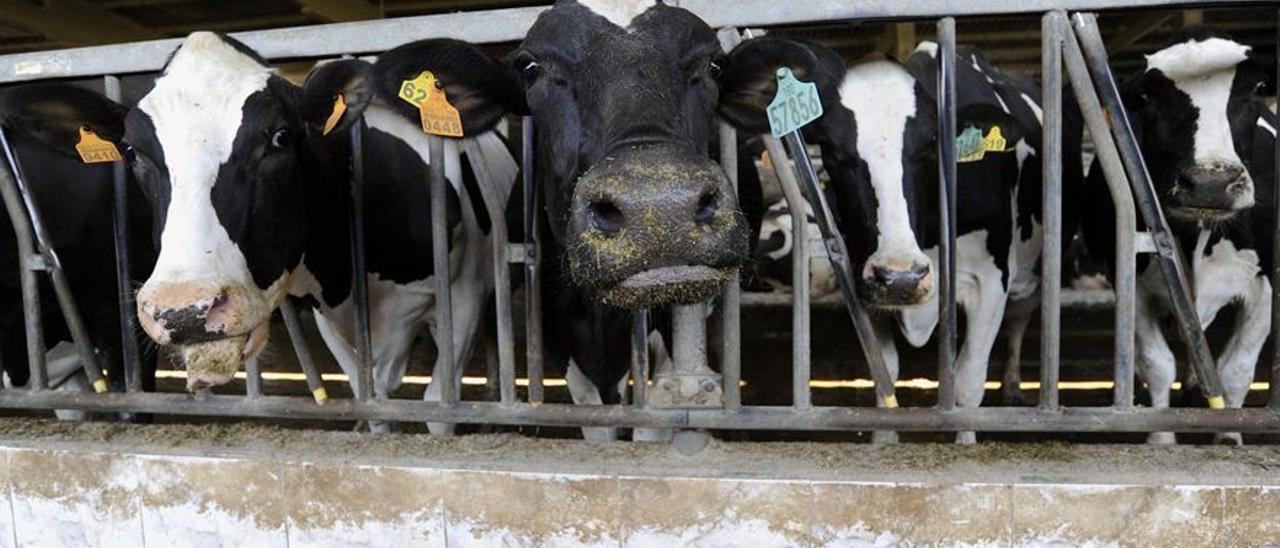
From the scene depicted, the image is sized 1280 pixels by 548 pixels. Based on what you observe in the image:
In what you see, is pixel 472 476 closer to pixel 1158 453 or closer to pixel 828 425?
pixel 828 425

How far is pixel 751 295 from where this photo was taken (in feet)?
22.0

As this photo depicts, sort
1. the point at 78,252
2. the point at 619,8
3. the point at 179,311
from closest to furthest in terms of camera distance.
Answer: the point at 179,311
the point at 619,8
the point at 78,252

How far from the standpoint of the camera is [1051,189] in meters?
2.32

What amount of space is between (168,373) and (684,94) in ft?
19.2

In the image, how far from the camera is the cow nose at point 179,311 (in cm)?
197

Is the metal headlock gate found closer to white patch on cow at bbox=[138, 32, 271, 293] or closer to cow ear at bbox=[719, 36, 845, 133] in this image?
cow ear at bbox=[719, 36, 845, 133]

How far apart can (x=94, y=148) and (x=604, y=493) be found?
1.98 meters

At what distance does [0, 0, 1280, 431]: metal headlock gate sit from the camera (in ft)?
7.53

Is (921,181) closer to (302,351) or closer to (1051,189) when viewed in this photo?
(1051,189)

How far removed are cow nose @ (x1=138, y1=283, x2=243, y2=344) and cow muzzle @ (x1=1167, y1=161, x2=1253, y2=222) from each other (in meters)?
3.23

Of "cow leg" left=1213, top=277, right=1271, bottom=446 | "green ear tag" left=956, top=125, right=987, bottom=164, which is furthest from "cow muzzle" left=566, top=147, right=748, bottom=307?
"cow leg" left=1213, top=277, right=1271, bottom=446

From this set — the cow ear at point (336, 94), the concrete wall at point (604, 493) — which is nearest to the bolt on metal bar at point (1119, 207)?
the concrete wall at point (604, 493)

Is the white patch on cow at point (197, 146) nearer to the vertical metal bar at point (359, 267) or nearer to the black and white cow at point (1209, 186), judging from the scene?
the vertical metal bar at point (359, 267)

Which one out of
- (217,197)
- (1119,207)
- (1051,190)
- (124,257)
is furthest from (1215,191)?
(124,257)
